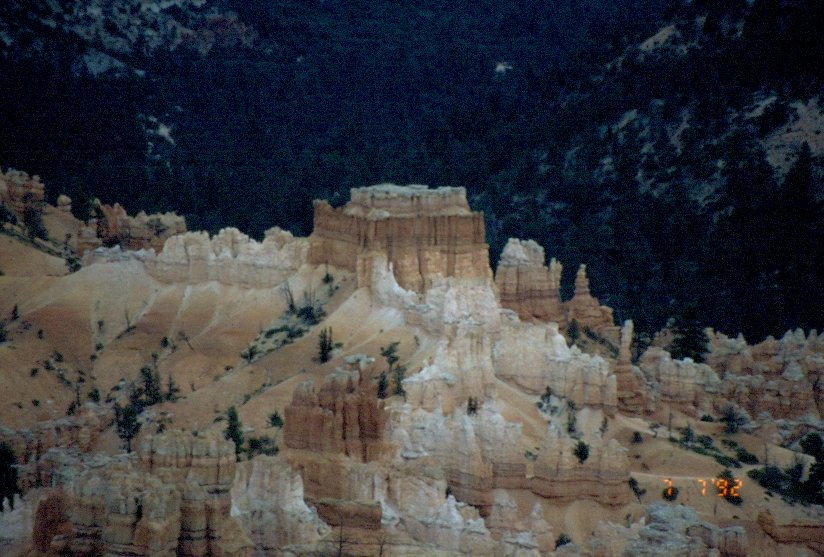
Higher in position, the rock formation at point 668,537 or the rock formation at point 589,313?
the rock formation at point 589,313

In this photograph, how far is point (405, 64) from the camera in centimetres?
15888

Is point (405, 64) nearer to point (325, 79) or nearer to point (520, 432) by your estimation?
point (325, 79)

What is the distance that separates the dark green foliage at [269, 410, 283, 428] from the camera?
7288cm

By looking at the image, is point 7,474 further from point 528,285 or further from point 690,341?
point 690,341

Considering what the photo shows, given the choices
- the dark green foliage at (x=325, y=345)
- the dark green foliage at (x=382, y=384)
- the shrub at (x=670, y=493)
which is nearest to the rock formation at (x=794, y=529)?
the shrub at (x=670, y=493)

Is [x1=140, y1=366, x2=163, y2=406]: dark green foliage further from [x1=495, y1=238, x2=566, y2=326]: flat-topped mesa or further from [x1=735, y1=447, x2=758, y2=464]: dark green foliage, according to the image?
[x1=735, y1=447, x2=758, y2=464]: dark green foliage

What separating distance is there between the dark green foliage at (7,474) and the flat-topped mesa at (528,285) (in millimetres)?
27731

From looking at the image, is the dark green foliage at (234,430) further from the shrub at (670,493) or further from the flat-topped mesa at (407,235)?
the shrub at (670,493)

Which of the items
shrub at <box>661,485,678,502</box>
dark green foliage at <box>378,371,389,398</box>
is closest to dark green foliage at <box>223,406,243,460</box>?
dark green foliage at <box>378,371,389,398</box>

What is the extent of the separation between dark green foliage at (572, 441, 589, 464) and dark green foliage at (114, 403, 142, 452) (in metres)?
15.3

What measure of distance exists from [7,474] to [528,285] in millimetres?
31755

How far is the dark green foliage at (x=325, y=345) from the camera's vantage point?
267 feet

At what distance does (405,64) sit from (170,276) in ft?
219

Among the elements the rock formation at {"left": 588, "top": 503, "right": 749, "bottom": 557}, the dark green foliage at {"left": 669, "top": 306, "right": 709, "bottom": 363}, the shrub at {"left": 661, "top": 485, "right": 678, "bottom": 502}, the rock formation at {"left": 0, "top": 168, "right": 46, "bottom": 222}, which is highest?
the rock formation at {"left": 0, "top": 168, "right": 46, "bottom": 222}
